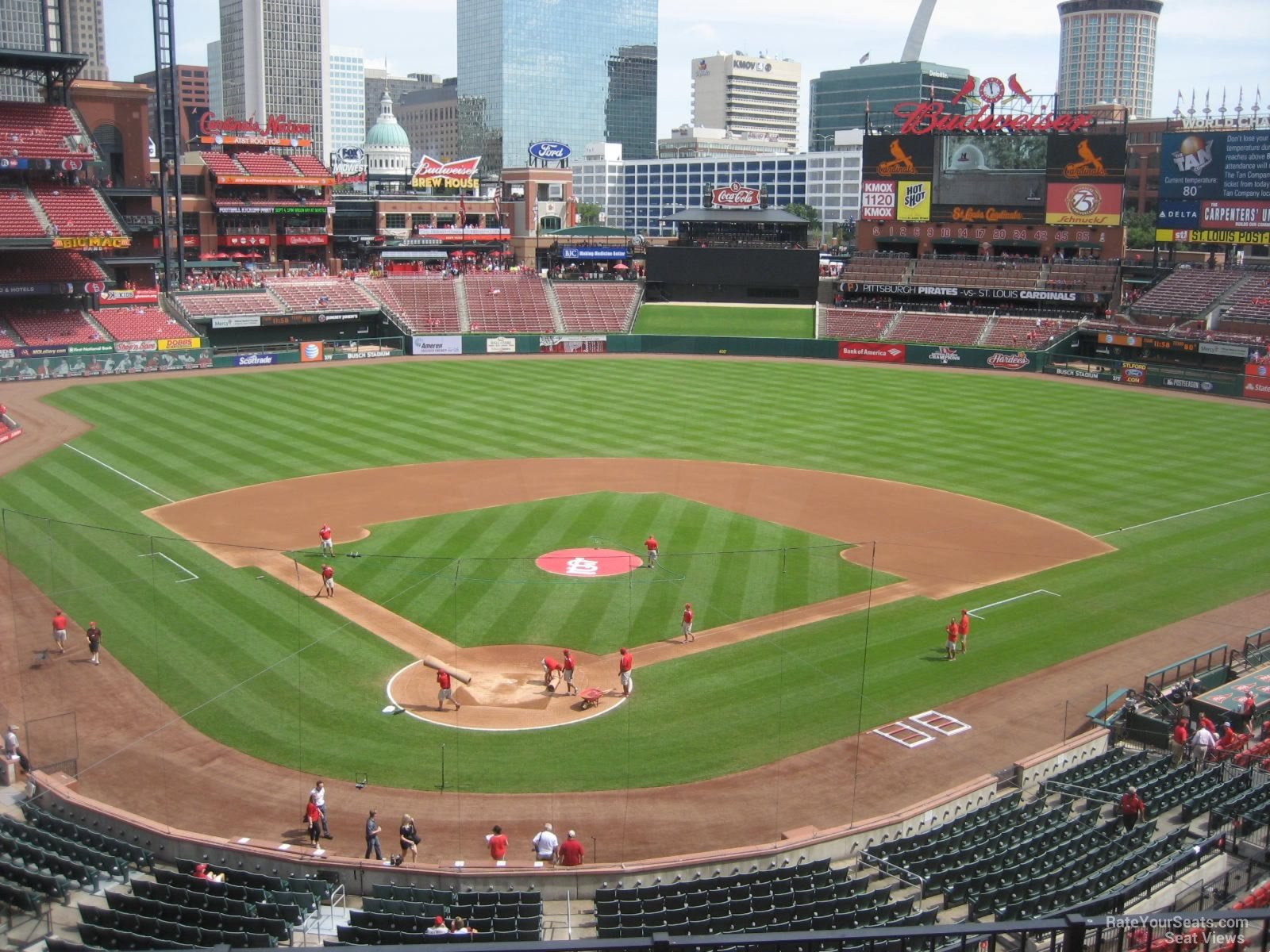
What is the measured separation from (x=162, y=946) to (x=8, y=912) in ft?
10.2

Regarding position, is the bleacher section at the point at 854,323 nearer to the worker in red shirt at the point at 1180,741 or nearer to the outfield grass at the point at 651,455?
the outfield grass at the point at 651,455

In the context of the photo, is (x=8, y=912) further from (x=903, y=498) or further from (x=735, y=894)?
A: (x=903, y=498)

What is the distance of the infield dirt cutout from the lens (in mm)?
26734

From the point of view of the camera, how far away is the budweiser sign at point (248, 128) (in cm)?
10238

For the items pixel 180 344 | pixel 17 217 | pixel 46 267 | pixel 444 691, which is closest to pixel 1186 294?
pixel 180 344

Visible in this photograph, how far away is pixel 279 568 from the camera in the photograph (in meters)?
34.5

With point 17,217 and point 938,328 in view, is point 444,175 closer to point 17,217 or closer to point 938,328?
point 17,217

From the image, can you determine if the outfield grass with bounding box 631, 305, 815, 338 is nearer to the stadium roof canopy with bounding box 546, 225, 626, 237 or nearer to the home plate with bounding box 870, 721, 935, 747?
the stadium roof canopy with bounding box 546, 225, 626, 237

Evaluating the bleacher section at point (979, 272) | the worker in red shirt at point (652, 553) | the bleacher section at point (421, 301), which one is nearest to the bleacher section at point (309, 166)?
the bleacher section at point (421, 301)

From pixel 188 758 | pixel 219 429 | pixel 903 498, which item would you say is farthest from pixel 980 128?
pixel 188 758

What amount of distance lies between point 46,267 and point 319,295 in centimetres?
1938

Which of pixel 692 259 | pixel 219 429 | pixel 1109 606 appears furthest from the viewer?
pixel 692 259

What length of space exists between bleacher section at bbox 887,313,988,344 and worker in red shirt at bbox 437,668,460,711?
68.0 m

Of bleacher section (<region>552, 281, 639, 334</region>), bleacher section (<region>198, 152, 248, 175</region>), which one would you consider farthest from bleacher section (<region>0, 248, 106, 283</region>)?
bleacher section (<region>552, 281, 639, 334</region>)
